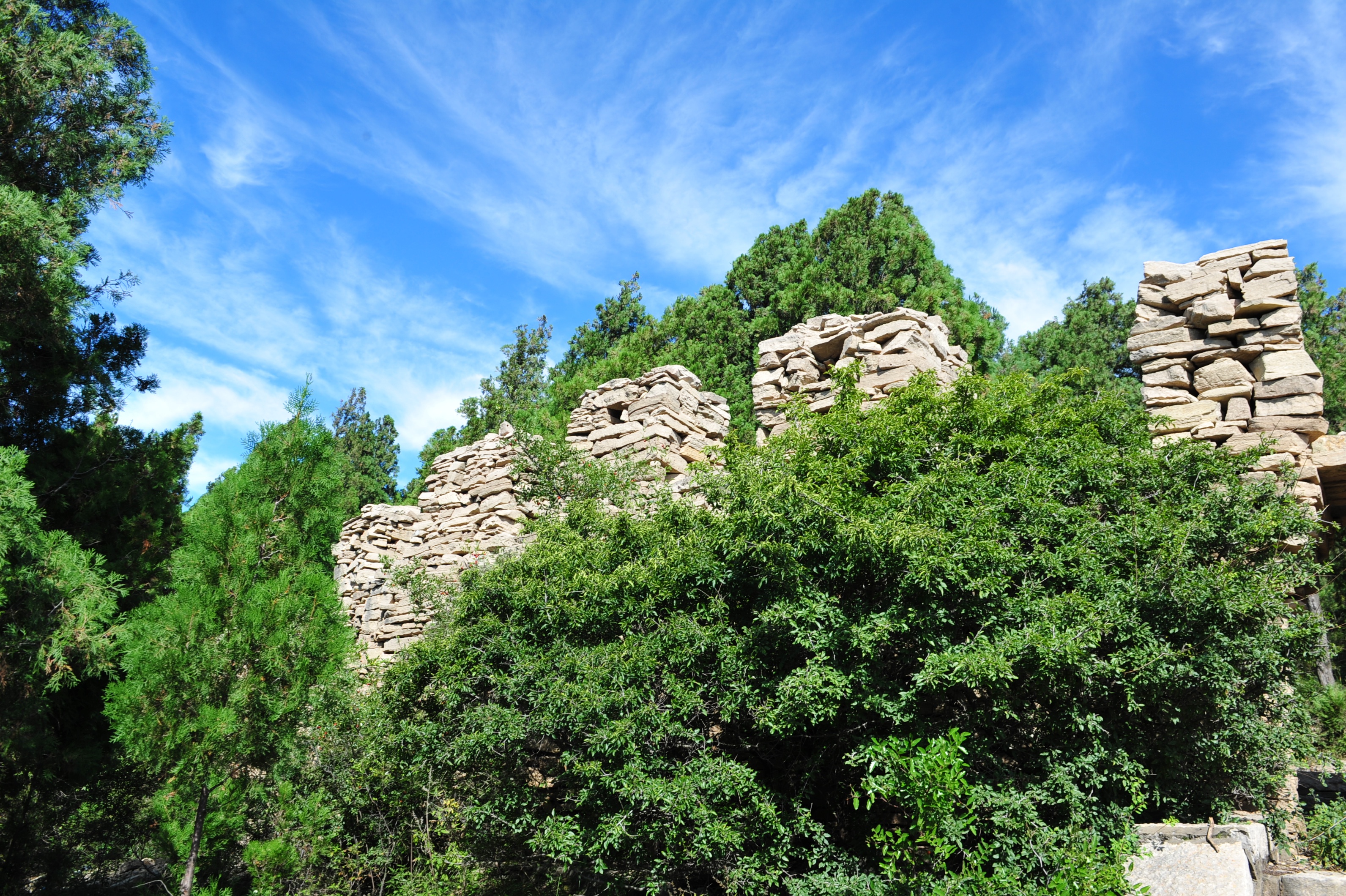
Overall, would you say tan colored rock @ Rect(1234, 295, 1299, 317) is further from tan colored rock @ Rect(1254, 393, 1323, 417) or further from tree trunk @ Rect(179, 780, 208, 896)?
tree trunk @ Rect(179, 780, 208, 896)

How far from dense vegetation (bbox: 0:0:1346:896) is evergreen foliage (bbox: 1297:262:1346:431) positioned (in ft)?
35.0

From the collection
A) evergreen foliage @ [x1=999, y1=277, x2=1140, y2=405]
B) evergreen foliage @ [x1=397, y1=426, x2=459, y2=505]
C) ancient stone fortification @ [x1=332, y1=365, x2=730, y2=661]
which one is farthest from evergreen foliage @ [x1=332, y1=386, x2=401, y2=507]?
evergreen foliage @ [x1=999, y1=277, x2=1140, y2=405]

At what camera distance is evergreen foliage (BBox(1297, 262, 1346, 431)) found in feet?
46.3

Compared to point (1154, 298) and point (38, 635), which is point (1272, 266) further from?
point (38, 635)

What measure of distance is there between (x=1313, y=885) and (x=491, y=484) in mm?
8620

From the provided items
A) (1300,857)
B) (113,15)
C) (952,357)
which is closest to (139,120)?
(113,15)

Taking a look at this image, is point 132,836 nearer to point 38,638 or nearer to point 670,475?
→ point 38,638

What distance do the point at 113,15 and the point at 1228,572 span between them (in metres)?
11.0

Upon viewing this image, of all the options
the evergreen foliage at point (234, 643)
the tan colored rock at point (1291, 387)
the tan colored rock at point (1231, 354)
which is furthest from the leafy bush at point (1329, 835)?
the evergreen foliage at point (234, 643)

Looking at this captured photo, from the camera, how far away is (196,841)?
4.84 m

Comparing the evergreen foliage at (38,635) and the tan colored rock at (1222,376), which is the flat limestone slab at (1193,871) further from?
the evergreen foliage at (38,635)

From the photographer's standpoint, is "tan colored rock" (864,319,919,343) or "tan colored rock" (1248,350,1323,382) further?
"tan colored rock" (864,319,919,343)

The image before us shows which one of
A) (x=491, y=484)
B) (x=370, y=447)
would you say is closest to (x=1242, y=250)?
(x=491, y=484)

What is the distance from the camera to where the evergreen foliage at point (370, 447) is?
77.6 feet
